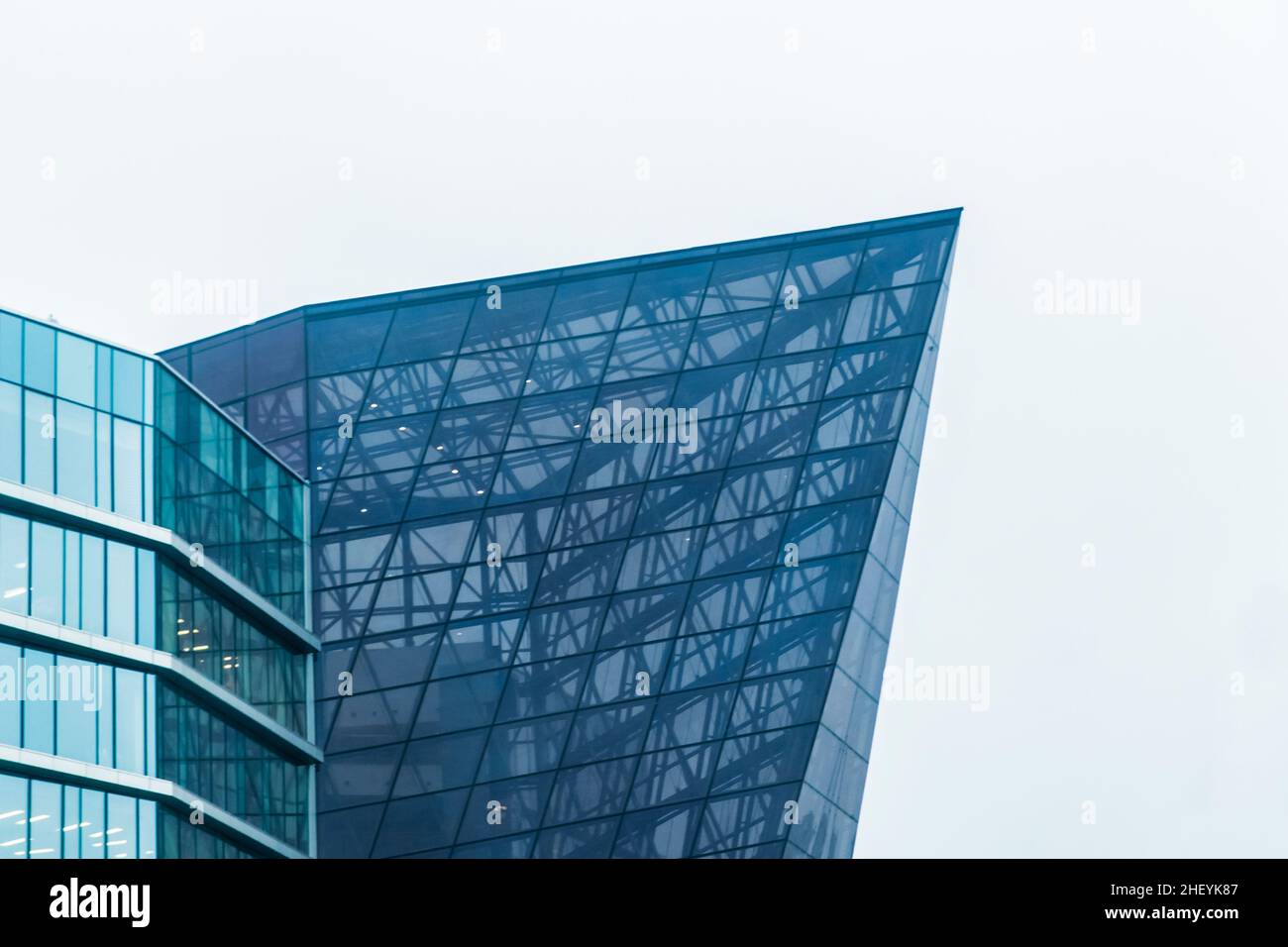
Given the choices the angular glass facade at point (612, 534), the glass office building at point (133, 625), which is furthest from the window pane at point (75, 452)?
the angular glass facade at point (612, 534)

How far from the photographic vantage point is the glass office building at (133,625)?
3697cm

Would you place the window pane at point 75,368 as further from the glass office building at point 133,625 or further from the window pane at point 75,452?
the window pane at point 75,452

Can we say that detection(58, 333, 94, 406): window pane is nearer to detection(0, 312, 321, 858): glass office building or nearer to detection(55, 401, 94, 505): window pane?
detection(0, 312, 321, 858): glass office building

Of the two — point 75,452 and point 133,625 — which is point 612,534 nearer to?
Answer: point 133,625

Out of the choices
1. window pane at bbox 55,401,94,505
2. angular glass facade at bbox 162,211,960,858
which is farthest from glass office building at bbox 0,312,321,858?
angular glass facade at bbox 162,211,960,858

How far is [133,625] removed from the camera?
129 ft

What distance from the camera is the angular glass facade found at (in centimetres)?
4341

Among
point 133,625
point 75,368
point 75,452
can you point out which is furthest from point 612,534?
point 75,368

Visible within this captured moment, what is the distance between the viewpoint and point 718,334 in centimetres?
4669
